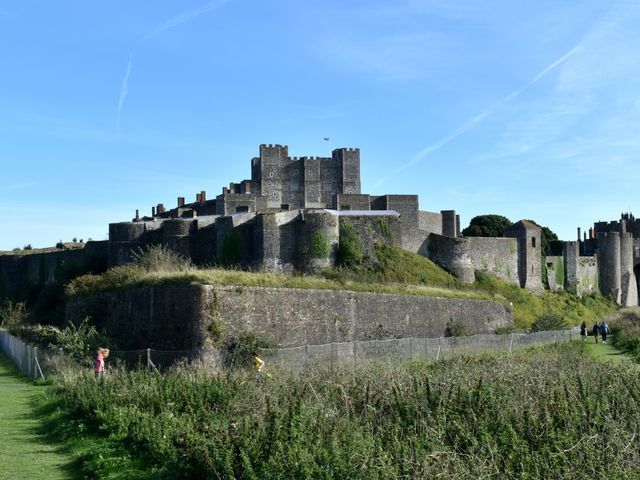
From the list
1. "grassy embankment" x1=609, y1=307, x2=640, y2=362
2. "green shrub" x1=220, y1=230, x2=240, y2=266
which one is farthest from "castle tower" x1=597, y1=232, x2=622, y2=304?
"green shrub" x1=220, y1=230, x2=240, y2=266

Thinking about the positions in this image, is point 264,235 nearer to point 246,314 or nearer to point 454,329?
point 246,314

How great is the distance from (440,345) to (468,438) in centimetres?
1952

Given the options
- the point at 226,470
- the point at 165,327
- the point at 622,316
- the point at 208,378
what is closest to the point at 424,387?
the point at 208,378

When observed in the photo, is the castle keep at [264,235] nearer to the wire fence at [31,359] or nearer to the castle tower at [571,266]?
the wire fence at [31,359]

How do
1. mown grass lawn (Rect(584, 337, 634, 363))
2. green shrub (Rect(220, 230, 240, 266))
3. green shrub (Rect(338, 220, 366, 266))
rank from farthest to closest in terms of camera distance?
green shrub (Rect(338, 220, 366, 266))
green shrub (Rect(220, 230, 240, 266))
mown grass lawn (Rect(584, 337, 634, 363))

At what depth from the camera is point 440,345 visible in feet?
105

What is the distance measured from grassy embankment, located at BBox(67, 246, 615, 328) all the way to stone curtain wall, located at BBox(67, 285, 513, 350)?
50 cm

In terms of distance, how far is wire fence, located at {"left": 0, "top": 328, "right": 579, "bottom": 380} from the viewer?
25578 millimetres

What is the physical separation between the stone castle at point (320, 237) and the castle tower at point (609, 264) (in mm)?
71

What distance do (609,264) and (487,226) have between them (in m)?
21.4

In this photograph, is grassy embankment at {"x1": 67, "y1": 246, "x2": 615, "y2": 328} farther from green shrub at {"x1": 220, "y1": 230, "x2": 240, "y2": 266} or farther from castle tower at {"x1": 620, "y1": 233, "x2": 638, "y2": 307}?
green shrub at {"x1": 220, "y1": 230, "x2": 240, "y2": 266}

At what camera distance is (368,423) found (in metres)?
14.5

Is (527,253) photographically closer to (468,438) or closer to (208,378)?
(208,378)

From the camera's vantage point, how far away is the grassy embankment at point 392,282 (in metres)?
30.3
